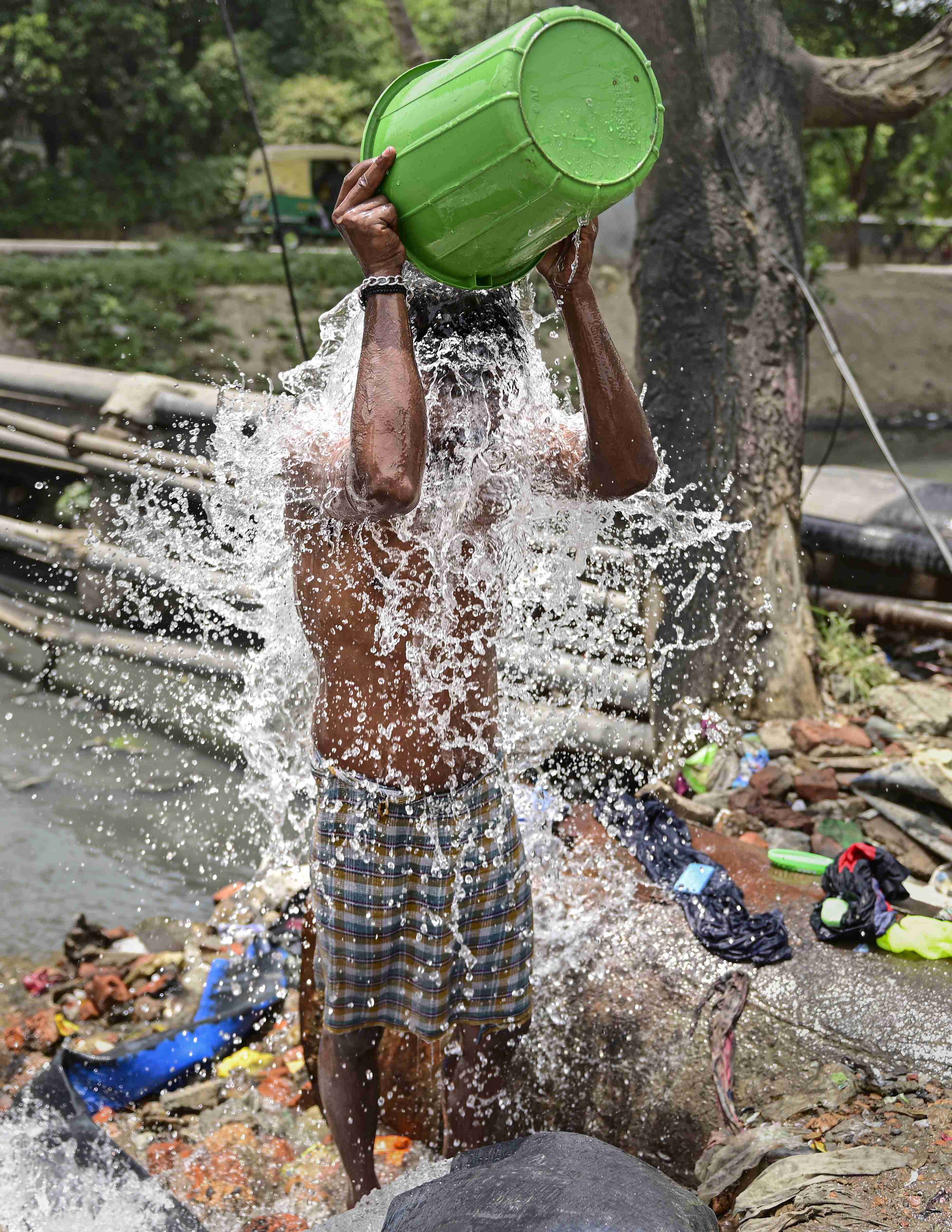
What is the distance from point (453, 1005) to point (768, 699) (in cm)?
287

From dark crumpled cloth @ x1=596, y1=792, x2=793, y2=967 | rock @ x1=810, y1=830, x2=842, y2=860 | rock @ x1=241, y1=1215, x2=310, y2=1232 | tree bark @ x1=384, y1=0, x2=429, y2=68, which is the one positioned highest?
tree bark @ x1=384, y1=0, x2=429, y2=68

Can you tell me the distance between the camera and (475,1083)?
245cm

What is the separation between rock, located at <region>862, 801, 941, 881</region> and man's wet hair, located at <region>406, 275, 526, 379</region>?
2276 millimetres

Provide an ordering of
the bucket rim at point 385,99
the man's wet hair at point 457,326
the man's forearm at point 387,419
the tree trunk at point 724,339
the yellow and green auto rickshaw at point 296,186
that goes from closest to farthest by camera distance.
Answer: the man's forearm at point 387,419
the bucket rim at point 385,99
the man's wet hair at point 457,326
the tree trunk at point 724,339
the yellow and green auto rickshaw at point 296,186

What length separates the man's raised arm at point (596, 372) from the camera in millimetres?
2104

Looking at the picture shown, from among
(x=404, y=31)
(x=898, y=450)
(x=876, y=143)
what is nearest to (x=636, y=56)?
(x=404, y=31)

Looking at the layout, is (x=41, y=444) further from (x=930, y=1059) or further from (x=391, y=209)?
(x=930, y=1059)

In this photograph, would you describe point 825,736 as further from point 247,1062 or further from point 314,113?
point 314,113

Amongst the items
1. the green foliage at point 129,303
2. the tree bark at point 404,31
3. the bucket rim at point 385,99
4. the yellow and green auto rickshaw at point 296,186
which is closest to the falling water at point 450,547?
the bucket rim at point 385,99

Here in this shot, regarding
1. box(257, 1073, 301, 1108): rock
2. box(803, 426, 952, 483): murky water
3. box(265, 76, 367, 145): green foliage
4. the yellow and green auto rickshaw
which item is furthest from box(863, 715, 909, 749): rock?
box(265, 76, 367, 145): green foliage

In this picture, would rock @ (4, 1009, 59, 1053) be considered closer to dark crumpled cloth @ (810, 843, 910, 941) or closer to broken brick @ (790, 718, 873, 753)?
dark crumpled cloth @ (810, 843, 910, 941)

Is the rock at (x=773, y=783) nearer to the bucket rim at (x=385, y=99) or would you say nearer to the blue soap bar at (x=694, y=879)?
the blue soap bar at (x=694, y=879)

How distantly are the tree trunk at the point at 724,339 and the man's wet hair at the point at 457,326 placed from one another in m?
2.64

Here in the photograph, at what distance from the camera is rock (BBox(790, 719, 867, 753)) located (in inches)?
175
